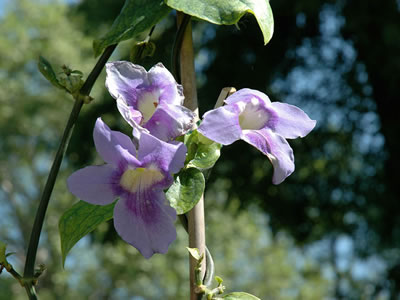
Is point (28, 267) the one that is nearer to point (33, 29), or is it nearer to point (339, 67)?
point (339, 67)

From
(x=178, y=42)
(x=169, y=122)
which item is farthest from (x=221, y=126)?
(x=178, y=42)

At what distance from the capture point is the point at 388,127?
12.6 ft

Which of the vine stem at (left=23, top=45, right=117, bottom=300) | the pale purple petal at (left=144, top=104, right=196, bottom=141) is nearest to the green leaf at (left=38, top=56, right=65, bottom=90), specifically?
the vine stem at (left=23, top=45, right=117, bottom=300)

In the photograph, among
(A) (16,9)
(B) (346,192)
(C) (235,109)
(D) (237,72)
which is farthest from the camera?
(A) (16,9)

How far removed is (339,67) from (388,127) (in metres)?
0.61

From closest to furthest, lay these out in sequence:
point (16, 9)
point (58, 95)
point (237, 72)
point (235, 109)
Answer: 1. point (235, 109)
2. point (237, 72)
3. point (58, 95)
4. point (16, 9)

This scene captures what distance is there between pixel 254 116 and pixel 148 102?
8 cm

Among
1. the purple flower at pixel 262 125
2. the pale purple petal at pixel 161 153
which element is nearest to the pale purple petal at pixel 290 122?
the purple flower at pixel 262 125

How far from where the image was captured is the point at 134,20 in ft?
1.63

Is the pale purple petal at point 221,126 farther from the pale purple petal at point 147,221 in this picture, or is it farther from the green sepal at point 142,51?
the green sepal at point 142,51

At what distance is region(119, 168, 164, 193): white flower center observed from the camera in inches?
15.3

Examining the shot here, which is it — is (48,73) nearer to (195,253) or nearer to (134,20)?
(134,20)

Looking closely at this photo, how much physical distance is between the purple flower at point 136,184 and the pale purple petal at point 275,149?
7 cm

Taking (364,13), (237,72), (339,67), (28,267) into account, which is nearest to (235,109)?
(28,267)
